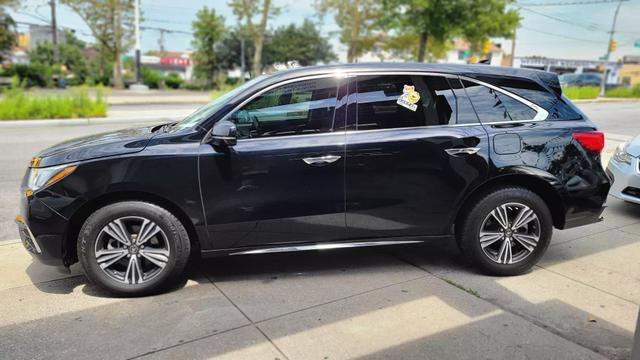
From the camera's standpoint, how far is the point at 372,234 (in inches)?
154

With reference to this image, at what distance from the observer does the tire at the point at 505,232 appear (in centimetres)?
395

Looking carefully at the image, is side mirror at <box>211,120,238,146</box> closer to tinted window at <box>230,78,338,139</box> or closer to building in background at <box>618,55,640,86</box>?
tinted window at <box>230,78,338,139</box>

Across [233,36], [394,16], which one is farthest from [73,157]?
[233,36]

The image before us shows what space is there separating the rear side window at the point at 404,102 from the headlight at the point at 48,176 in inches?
83.3

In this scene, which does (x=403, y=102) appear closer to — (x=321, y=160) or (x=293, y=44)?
(x=321, y=160)

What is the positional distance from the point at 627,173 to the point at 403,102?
141 inches

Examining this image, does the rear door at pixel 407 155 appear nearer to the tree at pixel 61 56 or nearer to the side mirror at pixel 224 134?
the side mirror at pixel 224 134

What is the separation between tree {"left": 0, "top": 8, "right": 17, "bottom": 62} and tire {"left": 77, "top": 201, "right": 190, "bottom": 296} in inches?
1683

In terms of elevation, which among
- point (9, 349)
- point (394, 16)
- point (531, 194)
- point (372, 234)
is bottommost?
point (9, 349)

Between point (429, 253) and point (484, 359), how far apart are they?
177 centimetres

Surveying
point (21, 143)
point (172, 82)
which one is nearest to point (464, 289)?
point (21, 143)

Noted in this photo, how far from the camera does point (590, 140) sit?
4.13 metres

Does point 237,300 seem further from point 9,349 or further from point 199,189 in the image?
point 9,349

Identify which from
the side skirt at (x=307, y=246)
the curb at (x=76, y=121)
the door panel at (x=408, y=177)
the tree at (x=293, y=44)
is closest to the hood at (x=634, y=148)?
the door panel at (x=408, y=177)
